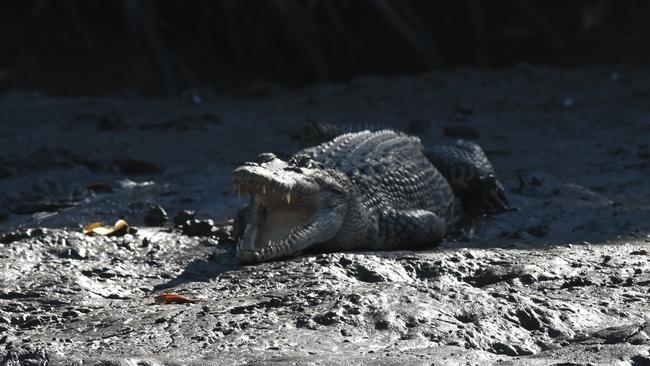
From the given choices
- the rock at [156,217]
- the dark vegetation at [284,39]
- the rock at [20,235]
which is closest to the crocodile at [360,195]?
the rock at [156,217]

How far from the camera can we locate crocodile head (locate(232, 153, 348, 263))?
512 cm

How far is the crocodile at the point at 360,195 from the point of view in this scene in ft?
17.1

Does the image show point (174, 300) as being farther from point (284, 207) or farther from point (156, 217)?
point (156, 217)

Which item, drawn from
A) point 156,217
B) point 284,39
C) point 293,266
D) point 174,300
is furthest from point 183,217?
point 284,39

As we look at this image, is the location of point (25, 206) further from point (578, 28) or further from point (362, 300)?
point (578, 28)

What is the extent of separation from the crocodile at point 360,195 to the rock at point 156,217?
30.0 inches

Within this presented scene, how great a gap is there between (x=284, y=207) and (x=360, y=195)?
53cm

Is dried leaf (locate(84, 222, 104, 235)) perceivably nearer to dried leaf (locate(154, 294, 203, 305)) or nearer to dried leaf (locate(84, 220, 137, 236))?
dried leaf (locate(84, 220, 137, 236))

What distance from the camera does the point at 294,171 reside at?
17.8ft

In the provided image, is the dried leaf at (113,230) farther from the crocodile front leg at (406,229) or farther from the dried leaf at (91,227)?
the crocodile front leg at (406,229)

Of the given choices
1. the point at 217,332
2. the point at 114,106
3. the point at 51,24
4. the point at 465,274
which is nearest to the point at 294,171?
the point at 465,274

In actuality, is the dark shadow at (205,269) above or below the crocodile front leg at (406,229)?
below

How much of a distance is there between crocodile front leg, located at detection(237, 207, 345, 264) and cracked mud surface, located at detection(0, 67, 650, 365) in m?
0.06

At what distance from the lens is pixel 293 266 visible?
5016 mm
